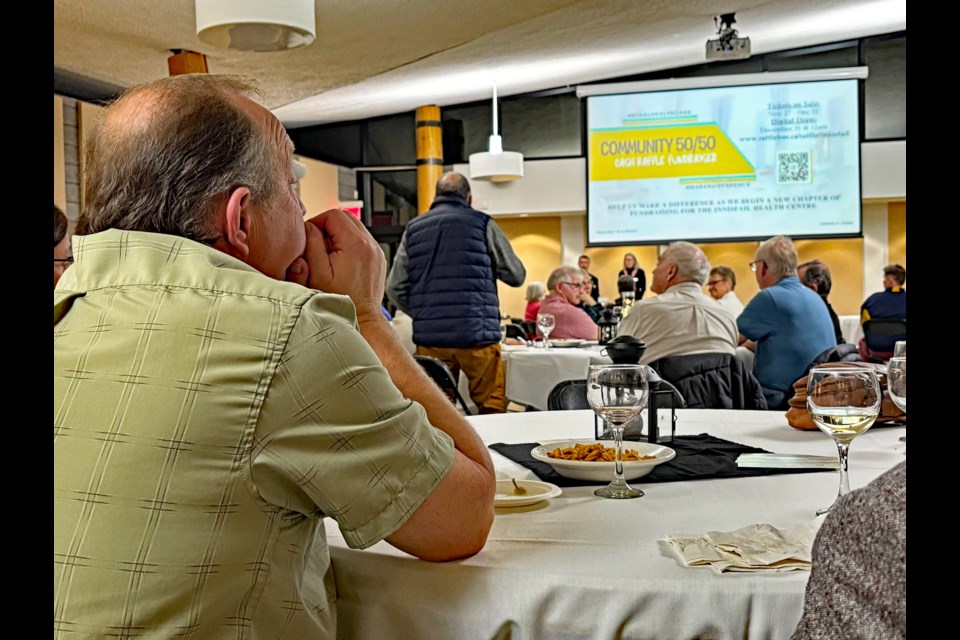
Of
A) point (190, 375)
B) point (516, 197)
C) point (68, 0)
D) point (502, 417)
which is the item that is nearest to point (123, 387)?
point (190, 375)

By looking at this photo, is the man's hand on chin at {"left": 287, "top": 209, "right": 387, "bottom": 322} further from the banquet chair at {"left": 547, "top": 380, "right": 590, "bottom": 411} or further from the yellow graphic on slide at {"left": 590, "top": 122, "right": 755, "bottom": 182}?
the yellow graphic on slide at {"left": 590, "top": 122, "right": 755, "bottom": 182}

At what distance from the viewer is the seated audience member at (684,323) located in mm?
4355

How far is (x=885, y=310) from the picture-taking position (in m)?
7.10

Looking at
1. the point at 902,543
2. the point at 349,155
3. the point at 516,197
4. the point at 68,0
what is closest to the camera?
the point at 902,543

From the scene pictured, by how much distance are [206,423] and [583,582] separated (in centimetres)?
46

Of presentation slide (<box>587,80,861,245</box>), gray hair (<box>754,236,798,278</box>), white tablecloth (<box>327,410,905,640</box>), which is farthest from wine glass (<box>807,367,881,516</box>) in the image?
presentation slide (<box>587,80,861,245</box>)

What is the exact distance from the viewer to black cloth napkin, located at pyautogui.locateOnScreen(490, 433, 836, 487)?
63.2 inches

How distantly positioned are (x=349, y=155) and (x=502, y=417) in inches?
461

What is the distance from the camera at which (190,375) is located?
977 millimetres

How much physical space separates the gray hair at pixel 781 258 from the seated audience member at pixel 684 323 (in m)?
0.48

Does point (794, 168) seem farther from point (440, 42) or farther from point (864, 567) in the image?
point (864, 567)

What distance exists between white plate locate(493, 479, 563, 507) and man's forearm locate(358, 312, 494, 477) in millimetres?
160

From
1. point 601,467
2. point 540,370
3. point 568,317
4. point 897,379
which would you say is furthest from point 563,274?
point 601,467
